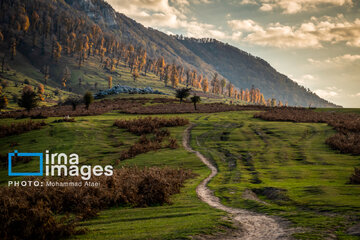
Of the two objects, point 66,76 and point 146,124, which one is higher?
point 66,76

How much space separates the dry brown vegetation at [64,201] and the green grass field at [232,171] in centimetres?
77

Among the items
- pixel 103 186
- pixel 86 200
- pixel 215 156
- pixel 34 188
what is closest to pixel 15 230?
pixel 86 200

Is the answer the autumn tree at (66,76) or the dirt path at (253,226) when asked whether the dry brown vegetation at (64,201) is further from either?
the autumn tree at (66,76)

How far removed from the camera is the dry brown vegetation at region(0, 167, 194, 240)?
24.3 feet

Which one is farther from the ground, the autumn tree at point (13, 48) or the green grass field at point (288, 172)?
the autumn tree at point (13, 48)

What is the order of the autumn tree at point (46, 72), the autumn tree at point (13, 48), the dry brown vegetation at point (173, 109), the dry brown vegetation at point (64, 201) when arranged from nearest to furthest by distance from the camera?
1. the dry brown vegetation at point (64, 201)
2. the dry brown vegetation at point (173, 109)
3. the autumn tree at point (46, 72)
4. the autumn tree at point (13, 48)

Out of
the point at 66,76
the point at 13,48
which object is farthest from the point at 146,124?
the point at 13,48

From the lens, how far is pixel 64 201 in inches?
436

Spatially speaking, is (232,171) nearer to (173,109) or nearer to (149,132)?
(149,132)

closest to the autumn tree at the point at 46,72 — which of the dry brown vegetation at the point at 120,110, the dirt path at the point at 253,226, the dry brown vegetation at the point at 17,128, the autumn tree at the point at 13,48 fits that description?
the autumn tree at the point at 13,48

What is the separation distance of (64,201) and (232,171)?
47.3 ft

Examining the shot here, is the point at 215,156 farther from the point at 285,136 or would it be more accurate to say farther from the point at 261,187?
the point at 285,136

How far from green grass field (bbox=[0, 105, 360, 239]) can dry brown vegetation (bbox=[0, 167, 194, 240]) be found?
2.53 feet

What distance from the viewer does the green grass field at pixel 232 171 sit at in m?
8.64
